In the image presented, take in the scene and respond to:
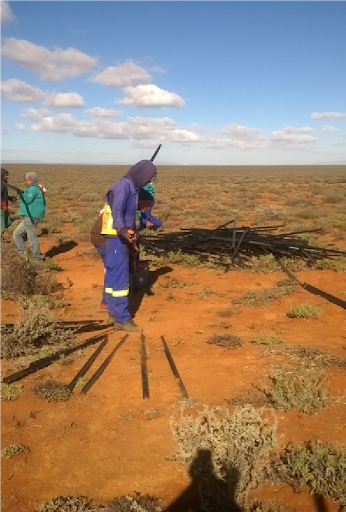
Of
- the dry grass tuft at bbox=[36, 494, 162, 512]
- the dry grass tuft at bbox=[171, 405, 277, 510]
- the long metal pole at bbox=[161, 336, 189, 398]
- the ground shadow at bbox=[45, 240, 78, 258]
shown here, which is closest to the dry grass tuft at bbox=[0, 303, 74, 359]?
the long metal pole at bbox=[161, 336, 189, 398]

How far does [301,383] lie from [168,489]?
1850mm

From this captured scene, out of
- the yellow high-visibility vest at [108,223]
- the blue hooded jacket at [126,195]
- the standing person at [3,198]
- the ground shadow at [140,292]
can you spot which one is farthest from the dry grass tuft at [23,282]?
the standing person at [3,198]

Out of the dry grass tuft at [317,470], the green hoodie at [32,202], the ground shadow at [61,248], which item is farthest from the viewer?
the ground shadow at [61,248]

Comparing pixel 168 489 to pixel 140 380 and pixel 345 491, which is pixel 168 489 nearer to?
pixel 345 491

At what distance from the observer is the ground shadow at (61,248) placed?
11357mm

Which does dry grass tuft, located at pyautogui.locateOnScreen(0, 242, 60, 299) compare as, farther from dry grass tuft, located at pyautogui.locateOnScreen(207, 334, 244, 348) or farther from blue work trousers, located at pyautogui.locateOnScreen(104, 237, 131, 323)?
dry grass tuft, located at pyautogui.locateOnScreen(207, 334, 244, 348)

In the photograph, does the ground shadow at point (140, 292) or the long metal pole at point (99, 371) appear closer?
the long metal pole at point (99, 371)

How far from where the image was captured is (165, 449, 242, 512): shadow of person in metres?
2.67

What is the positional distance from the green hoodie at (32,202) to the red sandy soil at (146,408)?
8.92ft

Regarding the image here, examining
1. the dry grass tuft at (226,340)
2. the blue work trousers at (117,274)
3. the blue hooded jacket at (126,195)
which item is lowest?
the dry grass tuft at (226,340)

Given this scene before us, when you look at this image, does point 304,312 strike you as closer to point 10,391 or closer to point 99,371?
point 99,371

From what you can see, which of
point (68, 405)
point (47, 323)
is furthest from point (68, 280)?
point (68, 405)

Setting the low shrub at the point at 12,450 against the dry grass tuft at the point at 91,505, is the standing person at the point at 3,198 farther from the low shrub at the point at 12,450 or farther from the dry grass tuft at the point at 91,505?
the dry grass tuft at the point at 91,505

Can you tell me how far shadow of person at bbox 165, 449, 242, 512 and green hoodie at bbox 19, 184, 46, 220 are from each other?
760 cm
